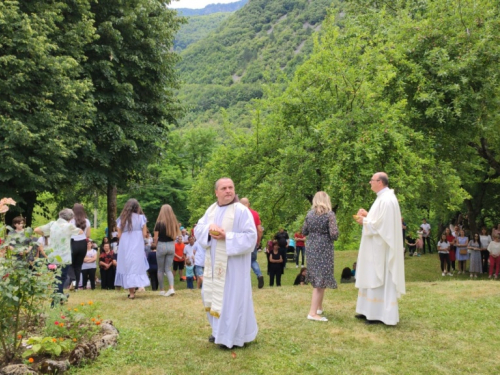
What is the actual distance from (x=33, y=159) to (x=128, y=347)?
10.1m

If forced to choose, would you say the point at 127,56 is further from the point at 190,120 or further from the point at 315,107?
the point at 190,120

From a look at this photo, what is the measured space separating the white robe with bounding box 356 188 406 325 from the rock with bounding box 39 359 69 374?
182 inches

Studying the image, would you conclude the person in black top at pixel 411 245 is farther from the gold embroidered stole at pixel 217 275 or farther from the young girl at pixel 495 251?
the gold embroidered stole at pixel 217 275

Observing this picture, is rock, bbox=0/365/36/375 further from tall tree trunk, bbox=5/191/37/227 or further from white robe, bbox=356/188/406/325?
tall tree trunk, bbox=5/191/37/227

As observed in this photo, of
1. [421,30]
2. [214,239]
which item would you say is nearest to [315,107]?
[421,30]

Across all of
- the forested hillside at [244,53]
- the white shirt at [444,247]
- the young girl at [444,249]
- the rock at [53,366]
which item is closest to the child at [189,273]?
the rock at [53,366]

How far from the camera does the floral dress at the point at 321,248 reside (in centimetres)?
839

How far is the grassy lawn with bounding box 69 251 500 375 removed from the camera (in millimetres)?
6090

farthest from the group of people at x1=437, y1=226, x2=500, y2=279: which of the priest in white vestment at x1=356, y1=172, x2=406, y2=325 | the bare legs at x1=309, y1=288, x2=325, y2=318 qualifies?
the bare legs at x1=309, y1=288, x2=325, y2=318

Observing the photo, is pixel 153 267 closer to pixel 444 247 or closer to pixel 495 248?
pixel 444 247

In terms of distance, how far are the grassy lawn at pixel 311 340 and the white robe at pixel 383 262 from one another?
1.07 ft

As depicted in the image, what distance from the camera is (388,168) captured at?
15.2m

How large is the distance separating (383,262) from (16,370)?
17.6 ft

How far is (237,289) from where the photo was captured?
6758 mm
